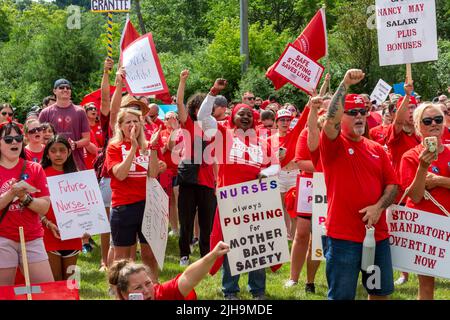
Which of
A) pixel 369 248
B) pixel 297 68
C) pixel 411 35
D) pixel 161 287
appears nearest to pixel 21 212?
pixel 161 287

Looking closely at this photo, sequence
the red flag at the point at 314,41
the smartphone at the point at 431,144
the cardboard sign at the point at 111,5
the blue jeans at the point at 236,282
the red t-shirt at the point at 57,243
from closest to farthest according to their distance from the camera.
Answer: the smartphone at the point at 431,144 < the red t-shirt at the point at 57,243 < the blue jeans at the point at 236,282 < the red flag at the point at 314,41 < the cardboard sign at the point at 111,5

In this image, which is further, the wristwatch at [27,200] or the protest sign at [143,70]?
the protest sign at [143,70]

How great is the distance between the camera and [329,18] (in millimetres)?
47688

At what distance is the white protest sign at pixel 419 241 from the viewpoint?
21.1 feet

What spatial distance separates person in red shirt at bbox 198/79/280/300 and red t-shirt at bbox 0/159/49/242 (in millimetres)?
2033

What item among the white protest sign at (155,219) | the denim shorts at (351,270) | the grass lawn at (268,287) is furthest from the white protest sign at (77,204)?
the denim shorts at (351,270)

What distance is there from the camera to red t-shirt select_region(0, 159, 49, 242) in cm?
647

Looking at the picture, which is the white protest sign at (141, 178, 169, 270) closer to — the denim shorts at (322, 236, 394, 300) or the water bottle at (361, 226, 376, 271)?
the denim shorts at (322, 236, 394, 300)

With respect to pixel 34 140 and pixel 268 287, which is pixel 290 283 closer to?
pixel 268 287

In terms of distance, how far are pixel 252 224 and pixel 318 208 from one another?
0.69 meters

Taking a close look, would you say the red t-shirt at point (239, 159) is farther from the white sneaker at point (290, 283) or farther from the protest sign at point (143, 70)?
the protest sign at point (143, 70)

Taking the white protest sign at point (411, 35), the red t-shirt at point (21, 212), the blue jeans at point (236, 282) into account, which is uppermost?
the white protest sign at point (411, 35)

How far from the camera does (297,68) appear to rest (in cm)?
1075

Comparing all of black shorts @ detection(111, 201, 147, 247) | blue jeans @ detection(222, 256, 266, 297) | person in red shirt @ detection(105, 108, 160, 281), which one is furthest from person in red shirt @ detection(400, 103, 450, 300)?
black shorts @ detection(111, 201, 147, 247)
